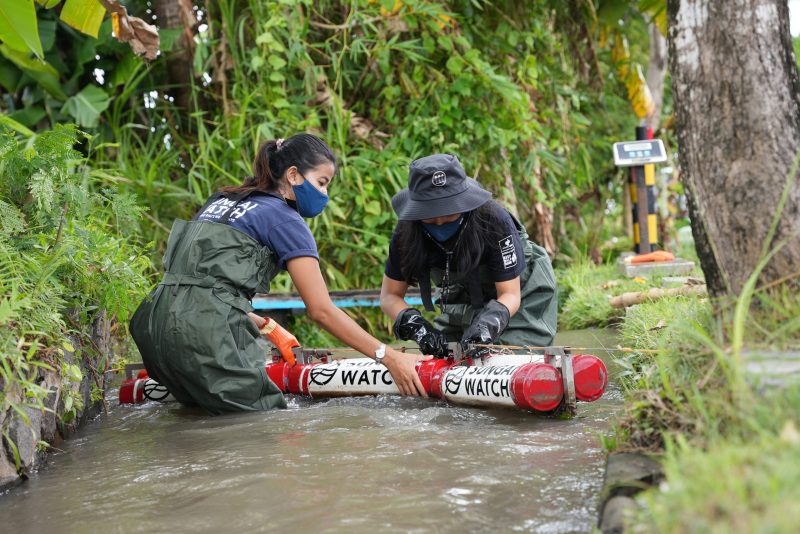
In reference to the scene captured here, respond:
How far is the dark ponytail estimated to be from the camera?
4676mm

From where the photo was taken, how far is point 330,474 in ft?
10.7

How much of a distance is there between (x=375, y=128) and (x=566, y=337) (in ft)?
10.6

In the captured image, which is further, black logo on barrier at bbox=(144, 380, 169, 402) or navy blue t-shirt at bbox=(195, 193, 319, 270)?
black logo on barrier at bbox=(144, 380, 169, 402)

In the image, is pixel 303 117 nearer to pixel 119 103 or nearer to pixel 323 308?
pixel 119 103

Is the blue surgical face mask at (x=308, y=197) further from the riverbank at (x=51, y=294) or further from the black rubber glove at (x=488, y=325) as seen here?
the black rubber glove at (x=488, y=325)

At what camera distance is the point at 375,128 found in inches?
350

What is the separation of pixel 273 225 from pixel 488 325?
1193mm

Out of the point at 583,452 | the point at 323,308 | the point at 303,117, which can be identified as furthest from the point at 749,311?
the point at 303,117

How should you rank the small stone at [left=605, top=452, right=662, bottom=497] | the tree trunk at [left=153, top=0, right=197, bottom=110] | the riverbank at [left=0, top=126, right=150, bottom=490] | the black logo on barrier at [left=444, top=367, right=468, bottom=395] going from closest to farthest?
the small stone at [left=605, top=452, right=662, bottom=497], the riverbank at [left=0, top=126, right=150, bottom=490], the black logo on barrier at [left=444, top=367, right=468, bottom=395], the tree trunk at [left=153, top=0, right=197, bottom=110]

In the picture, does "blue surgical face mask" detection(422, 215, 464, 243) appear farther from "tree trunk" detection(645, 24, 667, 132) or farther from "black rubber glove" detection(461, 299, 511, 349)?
"tree trunk" detection(645, 24, 667, 132)

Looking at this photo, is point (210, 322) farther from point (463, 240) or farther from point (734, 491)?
point (734, 491)

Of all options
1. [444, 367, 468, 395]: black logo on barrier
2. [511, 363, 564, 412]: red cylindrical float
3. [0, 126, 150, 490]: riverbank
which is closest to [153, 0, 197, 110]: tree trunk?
[0, 126, 150, 490]: riverbank

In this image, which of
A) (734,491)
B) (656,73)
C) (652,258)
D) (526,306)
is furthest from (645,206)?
(734,491)

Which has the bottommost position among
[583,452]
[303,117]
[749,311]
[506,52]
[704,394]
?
[583,452]
